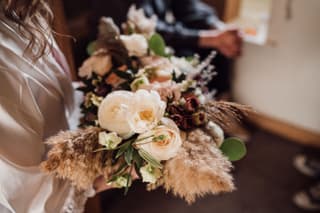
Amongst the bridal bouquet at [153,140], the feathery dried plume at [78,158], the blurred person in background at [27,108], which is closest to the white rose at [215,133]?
the bridal bouquet at [153,140]

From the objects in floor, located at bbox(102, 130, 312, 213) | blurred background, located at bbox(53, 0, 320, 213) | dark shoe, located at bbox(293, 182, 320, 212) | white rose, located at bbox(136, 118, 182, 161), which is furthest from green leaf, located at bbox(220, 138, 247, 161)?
dark shoe, located at bbox(293, 182, 320, 212)

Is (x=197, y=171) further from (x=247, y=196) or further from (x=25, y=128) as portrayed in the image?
(x=247, y=196)

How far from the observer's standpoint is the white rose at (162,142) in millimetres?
698

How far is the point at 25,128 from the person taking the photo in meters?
0.72

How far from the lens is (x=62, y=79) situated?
0.88 m

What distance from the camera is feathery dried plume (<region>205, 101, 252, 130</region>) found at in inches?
30.6

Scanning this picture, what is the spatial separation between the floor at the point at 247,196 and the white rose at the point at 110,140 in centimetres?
103

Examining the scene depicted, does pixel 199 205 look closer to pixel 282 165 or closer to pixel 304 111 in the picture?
pixel 282 165

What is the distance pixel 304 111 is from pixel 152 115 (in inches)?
57.5

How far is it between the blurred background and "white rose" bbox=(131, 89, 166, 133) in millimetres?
840

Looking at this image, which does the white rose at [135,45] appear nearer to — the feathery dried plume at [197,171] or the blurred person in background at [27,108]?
the blurred person in background at [27,108]

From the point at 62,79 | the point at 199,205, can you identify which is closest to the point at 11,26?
the point at 62,79

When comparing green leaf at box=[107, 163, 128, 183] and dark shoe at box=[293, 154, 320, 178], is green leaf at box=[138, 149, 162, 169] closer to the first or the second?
green leaf at box=[107, 163, 128, 183]

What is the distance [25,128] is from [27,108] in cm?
4
